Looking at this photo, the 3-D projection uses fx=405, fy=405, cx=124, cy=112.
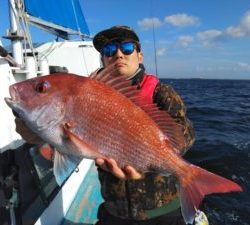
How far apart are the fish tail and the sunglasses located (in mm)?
1107

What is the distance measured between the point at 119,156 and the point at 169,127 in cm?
42

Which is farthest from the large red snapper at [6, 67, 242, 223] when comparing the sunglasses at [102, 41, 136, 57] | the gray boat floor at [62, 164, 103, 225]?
the gray boat floor at [62, 164, 103, 225]

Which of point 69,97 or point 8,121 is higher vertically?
point 69,97

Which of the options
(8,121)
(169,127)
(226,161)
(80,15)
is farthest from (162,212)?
(80,15)

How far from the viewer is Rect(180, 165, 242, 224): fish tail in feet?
8.39

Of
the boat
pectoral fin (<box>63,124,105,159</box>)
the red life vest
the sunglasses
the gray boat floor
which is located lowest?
the gray boat floor

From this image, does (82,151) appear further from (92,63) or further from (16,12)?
(92,63)

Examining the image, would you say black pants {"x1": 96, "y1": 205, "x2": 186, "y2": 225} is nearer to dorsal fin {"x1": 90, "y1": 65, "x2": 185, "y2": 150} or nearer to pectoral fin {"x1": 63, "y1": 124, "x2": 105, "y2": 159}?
dorsal fin {"x1": 90, "y1": 65, "x2": 185, "y2": 150}

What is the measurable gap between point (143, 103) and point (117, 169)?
0.45m

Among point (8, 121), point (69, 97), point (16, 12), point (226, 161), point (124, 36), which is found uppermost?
point (16, 12)

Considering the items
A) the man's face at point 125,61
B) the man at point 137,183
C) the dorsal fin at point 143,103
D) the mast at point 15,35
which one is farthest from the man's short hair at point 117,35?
the mast at point 15,35

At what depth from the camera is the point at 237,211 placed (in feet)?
23.1

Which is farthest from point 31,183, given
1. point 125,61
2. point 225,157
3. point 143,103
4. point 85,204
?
point 225,157

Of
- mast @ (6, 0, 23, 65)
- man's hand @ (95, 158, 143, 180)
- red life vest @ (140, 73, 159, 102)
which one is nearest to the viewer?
man's hand @ (95, 158, 143, 180)
